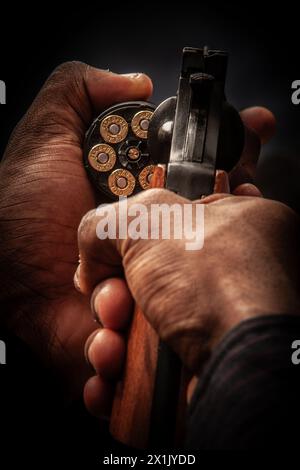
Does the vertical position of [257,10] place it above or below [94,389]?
above

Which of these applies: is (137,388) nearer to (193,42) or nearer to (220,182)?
(220,182)

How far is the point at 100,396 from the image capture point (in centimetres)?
96

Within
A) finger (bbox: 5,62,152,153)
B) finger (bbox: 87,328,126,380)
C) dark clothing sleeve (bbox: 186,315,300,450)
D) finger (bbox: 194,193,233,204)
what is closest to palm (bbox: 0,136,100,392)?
finger (bbox: 5,62,152,153)

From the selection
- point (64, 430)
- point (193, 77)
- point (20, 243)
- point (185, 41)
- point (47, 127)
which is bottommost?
point (64, 430)

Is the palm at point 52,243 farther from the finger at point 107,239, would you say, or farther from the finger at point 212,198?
the finger at point 212,198

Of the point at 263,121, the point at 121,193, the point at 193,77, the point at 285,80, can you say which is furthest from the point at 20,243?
the point at 285,80

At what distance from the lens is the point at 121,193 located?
1.23m

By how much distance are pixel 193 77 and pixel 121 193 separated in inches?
17.7

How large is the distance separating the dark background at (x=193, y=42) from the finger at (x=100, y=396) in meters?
0.78

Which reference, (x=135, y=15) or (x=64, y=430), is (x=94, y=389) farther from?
(x=135, y=15)

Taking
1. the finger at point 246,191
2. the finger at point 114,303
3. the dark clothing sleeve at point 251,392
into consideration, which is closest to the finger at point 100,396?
the finger at point 114,303

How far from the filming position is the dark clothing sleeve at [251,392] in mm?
497

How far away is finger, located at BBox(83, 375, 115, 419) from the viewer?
0.96 m
